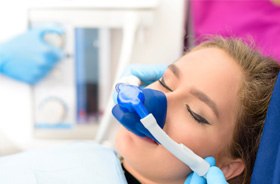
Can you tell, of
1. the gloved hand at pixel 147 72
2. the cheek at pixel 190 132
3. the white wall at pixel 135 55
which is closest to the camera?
the cheek at pixel 190 132

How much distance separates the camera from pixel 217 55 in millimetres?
1000

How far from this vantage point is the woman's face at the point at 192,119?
91cm

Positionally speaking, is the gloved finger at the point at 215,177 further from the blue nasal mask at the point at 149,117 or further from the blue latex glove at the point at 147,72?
the blue latex glove at the point at 147,72

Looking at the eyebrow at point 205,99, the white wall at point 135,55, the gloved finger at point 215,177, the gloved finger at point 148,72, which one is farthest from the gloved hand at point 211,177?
the white wall at point 135,55

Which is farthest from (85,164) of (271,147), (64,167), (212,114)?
(271,147)

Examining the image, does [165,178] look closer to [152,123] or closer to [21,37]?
[152,123]

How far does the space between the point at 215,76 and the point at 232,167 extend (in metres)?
0.22

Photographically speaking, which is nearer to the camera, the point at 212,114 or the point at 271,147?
the point at 271,147

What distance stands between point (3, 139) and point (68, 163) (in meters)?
0.37

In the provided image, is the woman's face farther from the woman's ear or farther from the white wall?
the white wall

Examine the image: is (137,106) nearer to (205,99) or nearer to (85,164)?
(205,99)

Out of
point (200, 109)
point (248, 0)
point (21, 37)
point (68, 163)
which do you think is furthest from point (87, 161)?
point (248, 0)

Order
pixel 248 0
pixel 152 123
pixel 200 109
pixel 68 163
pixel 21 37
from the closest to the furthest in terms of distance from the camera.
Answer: pixel 152 123 → pixel 200 109 → pixel 68 163 → pixel 21 37 → pixel 248 0

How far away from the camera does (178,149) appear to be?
0.85 metres
